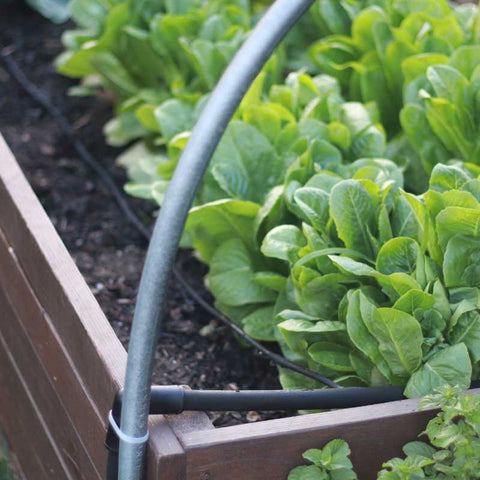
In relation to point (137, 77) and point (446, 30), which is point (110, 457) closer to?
point (446, 30)

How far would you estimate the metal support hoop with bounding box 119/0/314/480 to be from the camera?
117cm

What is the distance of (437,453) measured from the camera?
1.28m

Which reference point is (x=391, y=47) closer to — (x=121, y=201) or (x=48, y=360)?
(x=121, y=201)

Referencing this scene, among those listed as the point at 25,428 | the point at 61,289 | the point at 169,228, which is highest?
the point at 169,228

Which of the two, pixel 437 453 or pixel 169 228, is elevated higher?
pixel 169 228

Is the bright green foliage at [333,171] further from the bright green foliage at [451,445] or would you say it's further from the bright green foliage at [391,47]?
the bright green foliage at [451,445]

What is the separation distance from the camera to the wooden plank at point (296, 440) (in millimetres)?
1314

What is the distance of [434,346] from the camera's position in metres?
1.51

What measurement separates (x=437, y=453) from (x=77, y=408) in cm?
72

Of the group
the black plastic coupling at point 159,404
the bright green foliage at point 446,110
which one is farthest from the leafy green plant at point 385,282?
the black plastic coupling at point 159,404

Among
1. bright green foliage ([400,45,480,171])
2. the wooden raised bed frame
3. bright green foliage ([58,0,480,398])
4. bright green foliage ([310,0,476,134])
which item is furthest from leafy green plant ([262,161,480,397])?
bright green foliage ([310,0,476,134])

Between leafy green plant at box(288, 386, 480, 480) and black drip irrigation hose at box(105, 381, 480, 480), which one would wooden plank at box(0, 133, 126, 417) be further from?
leafy green plant at box(288, 386, 480, 480)

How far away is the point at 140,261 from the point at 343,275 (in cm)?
85

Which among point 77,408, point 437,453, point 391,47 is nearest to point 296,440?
point 437,453
